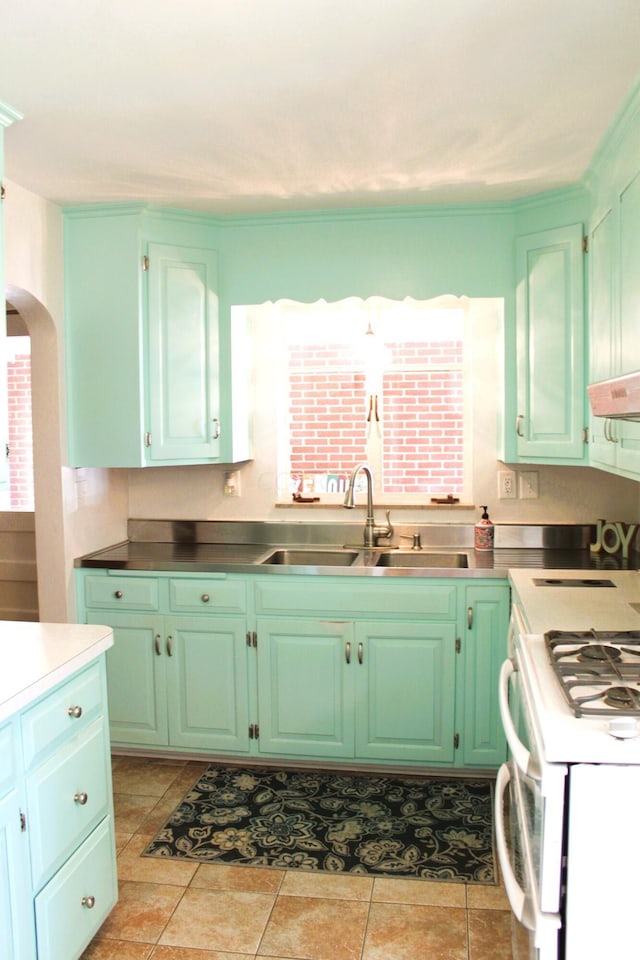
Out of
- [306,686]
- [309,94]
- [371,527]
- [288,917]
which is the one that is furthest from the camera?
[371,527]

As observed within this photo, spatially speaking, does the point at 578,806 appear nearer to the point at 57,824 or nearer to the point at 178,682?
the point at 57,824

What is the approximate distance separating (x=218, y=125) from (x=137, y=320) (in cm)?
110

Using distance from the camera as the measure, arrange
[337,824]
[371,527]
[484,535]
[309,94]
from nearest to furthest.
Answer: [309,94] → [337,824] → [484,535] → [371,527]

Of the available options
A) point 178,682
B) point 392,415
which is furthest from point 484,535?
point 178,682

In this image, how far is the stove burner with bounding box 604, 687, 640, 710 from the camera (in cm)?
161

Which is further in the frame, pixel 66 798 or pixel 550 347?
pixel 550 347

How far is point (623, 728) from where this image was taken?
1466 mm

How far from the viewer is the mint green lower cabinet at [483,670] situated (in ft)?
10.7

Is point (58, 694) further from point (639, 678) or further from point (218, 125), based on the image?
point (218, 125)

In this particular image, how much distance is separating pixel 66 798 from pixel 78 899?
0.93ft

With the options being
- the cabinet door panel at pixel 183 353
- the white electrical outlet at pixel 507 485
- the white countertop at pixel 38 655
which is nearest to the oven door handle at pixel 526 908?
the white countertop at pixel 38 655

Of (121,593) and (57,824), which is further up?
(121,593)

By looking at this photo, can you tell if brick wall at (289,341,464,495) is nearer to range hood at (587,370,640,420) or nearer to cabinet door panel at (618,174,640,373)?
cabinet door panel at (618,174,640,373)

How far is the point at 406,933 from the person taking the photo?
238cm
